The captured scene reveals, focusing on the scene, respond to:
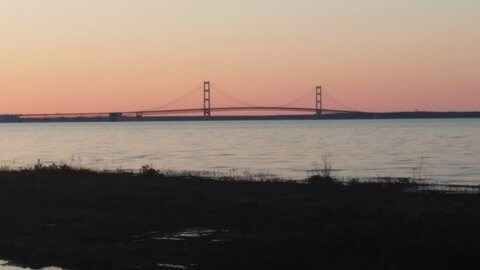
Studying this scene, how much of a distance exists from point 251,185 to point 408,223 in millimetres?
10074

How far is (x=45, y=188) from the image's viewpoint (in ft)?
77.7

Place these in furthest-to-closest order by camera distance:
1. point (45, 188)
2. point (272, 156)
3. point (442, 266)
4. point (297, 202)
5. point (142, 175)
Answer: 1. point (272, 156)
2. point (142, 175)
3. point (45, 188)
4. point (297, 202)
5. point (442, 266)

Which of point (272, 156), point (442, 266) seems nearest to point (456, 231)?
point (442, 266)

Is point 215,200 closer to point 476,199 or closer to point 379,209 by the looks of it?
point 379,209

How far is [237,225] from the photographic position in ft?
53.5

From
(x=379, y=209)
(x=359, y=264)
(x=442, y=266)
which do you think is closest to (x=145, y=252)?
Result: (x=359, y=264)

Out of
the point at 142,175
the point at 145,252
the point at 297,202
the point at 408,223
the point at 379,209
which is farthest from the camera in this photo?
the point at 142,175

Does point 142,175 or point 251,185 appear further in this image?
point 142,175

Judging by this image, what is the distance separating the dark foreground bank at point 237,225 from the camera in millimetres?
12273

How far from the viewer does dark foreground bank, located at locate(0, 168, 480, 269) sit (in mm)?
12273

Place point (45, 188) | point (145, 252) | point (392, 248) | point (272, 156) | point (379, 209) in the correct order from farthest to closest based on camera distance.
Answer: point (272, 156) → point (45, 188) → point (379, 209) → point (145, 252) → point (392, 248)

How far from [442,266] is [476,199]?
915 centimetres

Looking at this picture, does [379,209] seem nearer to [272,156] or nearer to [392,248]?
[392,248]

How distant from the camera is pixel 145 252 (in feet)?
44.2
